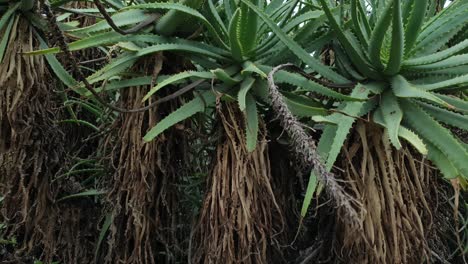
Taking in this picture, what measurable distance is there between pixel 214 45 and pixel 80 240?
0.65 meters

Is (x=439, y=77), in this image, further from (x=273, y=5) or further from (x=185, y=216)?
(x=185, y=216)

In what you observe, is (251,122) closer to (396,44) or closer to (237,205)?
(237,205)

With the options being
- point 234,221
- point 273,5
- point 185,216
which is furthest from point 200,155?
point 273,5

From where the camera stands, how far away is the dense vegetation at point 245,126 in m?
1.32

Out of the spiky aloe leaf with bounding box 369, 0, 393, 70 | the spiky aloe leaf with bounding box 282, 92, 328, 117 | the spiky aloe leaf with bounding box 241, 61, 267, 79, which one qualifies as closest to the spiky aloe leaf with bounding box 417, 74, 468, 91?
the spiky aloe leaf with bounding box 369, 0, 393, 70

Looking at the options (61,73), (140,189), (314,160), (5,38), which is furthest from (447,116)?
(5,38)

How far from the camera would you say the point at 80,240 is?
5.65 feet

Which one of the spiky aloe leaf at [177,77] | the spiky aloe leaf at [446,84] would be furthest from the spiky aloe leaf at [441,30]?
the spiky aloe leaf at [177,77]

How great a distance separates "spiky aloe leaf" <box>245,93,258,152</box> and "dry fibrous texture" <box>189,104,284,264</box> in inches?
1.0

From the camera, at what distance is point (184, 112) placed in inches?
54.1

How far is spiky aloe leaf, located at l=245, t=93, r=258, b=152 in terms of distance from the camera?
1.34 meters

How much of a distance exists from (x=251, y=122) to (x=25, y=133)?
0.53 metres

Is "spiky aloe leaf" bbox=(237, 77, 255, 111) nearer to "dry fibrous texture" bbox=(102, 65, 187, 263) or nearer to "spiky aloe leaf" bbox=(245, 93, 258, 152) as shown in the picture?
"spiky aloe leaf" bbox=(245, 93, 258, 152)

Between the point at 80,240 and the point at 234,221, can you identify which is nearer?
the point at 234,221
